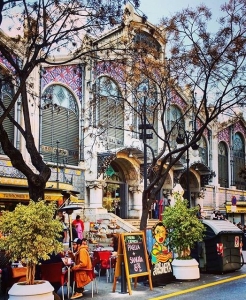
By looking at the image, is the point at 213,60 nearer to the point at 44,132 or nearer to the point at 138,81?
the point at 138,81

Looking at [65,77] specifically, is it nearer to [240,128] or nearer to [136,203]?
[136,203]

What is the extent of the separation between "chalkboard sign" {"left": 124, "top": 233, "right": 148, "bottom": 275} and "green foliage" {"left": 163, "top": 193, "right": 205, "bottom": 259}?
1.74 meters

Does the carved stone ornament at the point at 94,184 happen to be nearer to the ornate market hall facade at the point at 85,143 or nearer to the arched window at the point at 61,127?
the ornate market hall facade at the point at 85,143

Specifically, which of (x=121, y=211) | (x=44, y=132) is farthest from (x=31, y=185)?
(x=121, y=211)

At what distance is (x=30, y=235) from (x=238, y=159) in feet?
121

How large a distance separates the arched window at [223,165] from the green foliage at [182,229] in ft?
90.3

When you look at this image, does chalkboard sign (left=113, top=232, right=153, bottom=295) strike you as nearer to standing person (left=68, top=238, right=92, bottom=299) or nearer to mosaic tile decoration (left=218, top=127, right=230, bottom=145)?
standing person (left=68, top=238, right=92, bottom=299)

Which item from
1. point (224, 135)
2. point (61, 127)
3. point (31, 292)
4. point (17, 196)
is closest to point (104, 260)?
point (31, 292)

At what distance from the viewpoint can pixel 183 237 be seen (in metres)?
14.1

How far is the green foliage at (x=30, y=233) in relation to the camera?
933 cm

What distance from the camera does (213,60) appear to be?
56.4ft

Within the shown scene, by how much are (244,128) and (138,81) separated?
2674 cm

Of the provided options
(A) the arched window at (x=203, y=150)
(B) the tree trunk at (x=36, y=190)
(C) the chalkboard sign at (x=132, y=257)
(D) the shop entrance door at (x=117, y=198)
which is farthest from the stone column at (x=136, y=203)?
(B) the tree trunk at (x=36, y=190)

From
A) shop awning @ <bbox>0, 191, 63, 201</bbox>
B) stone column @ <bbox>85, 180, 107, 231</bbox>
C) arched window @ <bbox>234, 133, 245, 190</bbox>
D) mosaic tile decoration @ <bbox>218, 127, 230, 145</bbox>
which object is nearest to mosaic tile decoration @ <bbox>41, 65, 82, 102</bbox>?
stone column @ <bbox>85, 180, 107, 231</bbox>
